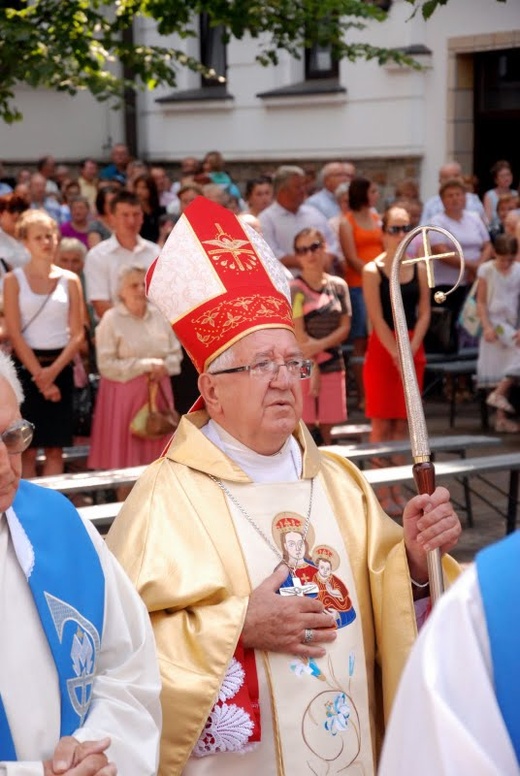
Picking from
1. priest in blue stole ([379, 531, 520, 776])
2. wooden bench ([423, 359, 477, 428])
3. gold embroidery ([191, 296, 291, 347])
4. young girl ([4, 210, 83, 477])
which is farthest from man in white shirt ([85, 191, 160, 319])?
priest in blue stole ([379, 531, 520, 776])

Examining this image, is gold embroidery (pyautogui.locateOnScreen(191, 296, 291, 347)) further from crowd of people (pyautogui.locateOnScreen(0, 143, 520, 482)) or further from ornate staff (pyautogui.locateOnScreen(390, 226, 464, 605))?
crowd of people (pyautogui.locateOnScreen(0, 143, 520, 482))

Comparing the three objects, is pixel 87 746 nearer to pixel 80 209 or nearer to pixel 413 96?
pixel 80 209

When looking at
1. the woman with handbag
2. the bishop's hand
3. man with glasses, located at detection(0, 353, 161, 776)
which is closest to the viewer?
man with glasses, located at detection(0, 353, 161, 776)

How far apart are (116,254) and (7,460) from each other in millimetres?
6070

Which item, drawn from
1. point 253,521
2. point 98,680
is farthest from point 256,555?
point 98,680

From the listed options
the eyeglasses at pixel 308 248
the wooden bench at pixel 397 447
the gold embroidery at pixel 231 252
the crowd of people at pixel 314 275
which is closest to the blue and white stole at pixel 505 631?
the gold embroidery at pixel 231 252

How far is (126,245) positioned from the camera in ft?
29.3

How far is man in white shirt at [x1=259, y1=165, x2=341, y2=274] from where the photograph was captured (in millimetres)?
10812

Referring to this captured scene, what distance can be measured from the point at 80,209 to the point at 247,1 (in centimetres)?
468

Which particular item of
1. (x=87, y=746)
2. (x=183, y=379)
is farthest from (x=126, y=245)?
(x=87, y=746)

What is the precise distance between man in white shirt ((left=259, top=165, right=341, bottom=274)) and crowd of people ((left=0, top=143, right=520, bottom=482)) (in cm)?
1

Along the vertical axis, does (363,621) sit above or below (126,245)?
below

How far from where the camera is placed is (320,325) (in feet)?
29.1

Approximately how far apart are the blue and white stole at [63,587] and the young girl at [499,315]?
852 centimetres
